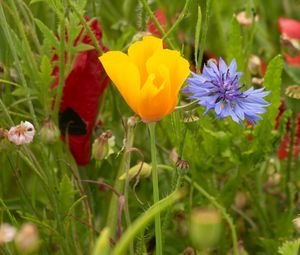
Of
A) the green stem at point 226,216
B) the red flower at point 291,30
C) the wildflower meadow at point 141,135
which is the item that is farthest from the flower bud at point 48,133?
the red flower at point 291,30

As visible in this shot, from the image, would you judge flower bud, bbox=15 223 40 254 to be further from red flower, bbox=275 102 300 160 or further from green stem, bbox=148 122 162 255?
red flower, bbox=275 102 300 160

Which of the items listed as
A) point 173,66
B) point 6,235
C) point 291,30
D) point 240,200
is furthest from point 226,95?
point 291,30

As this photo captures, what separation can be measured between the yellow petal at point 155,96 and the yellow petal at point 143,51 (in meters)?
0.02

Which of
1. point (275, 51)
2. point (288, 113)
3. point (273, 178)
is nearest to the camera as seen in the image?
point (288, 113)

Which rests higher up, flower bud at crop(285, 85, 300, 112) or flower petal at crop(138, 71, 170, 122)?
flower petal at crop(138, 71, 170, 122)

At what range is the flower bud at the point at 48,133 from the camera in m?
0.64

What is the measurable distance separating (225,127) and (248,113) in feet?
0.73

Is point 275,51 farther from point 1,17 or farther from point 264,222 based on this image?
point 1,17

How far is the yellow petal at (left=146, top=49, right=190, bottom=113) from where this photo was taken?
499 mm

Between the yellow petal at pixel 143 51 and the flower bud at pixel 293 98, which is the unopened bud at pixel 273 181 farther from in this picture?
the yellow petal at pixel 143 51

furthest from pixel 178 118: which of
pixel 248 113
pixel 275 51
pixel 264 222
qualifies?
pixel 275 51

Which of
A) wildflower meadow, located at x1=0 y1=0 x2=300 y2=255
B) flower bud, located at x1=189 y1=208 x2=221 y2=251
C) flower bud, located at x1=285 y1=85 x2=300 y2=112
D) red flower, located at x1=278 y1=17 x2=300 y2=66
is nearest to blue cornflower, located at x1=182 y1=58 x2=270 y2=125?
wildflower meadow, located at x1=0 y1=0 x2=300 y2=255

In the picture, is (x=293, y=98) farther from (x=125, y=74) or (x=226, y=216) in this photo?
(x=125, y=74)

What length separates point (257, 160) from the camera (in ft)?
2.46
